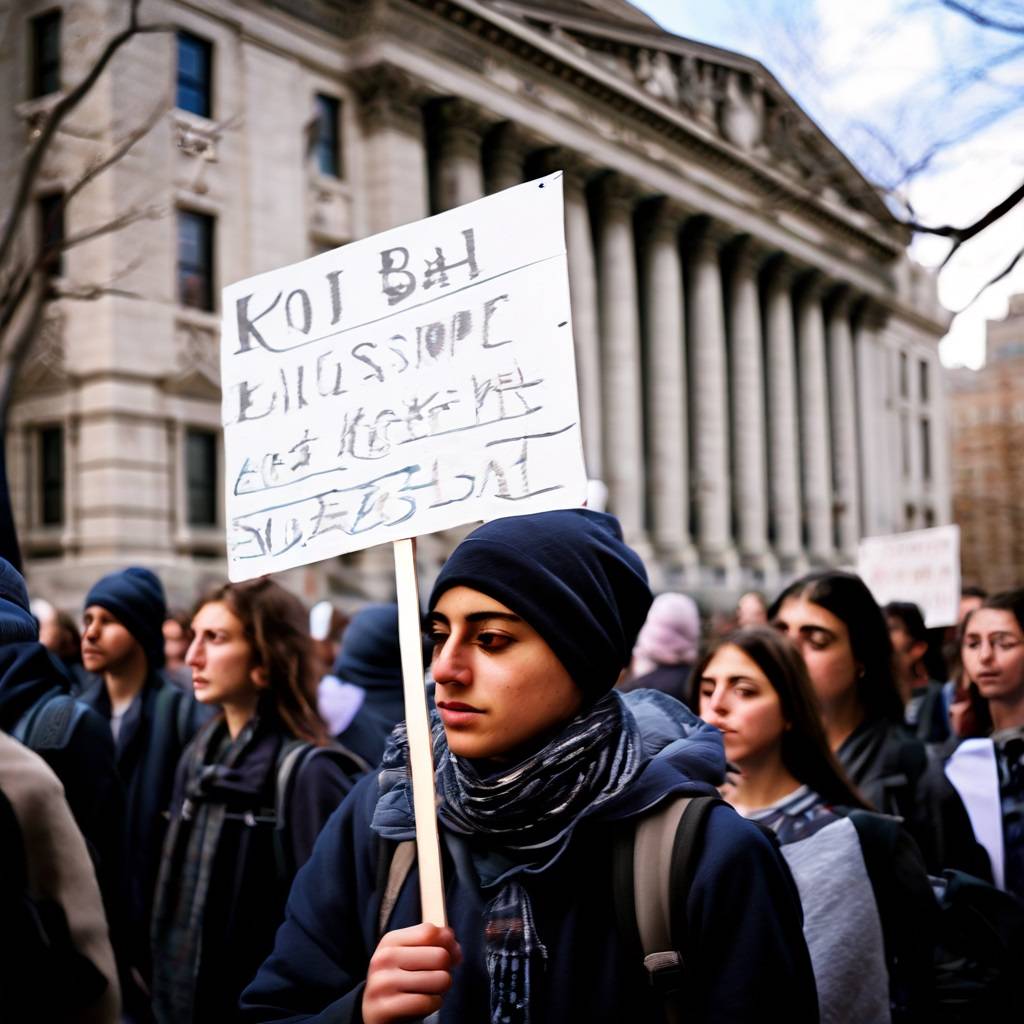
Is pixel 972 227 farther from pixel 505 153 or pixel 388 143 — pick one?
pixel 505 153

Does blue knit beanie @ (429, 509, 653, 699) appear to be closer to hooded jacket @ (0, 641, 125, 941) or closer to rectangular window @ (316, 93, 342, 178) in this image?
hooded jacket @ (0, 641, 125, 941)

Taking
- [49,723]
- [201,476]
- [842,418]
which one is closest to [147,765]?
[49,723]

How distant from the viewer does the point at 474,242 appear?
9.20 ft

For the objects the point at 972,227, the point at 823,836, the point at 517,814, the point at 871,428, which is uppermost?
the point at 871,428

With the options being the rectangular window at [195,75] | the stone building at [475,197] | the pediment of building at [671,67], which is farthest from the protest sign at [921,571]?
the pediment of building at [671,67]

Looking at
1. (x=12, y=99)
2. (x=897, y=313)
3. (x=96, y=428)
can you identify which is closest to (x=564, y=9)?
(x=12, y=99)

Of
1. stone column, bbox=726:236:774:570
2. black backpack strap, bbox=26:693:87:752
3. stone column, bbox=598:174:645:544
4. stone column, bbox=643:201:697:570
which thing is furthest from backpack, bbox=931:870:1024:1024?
stone column, bbox=726:236:774:570

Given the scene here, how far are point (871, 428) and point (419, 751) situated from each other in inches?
1998

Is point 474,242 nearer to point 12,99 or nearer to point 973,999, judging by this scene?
point 973,999

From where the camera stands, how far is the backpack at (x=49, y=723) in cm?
401

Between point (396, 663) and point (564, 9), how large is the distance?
102ft

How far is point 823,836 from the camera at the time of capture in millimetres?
3723

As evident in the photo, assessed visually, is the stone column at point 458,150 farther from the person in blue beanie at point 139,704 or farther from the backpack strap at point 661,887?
the backpack strap at point 661,887

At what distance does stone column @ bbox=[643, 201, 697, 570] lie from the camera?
38125 mm
